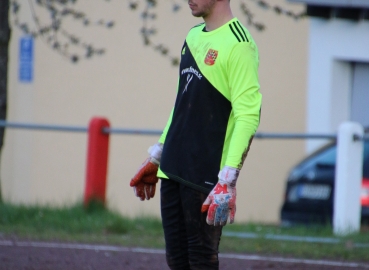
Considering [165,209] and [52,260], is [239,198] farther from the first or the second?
[165,209]

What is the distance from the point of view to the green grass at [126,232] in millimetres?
7328

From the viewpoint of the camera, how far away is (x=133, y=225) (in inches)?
336

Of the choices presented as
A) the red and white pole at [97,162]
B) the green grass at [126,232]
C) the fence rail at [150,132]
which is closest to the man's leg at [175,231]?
the green grass at [126,232]

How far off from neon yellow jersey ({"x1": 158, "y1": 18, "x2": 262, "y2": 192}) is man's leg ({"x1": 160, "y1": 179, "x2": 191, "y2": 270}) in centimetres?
11

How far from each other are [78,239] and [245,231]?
68.8 inches

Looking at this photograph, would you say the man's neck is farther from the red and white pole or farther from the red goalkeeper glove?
the red and white pole

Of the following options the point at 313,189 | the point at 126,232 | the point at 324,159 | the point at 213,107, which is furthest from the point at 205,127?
the point at 324,159

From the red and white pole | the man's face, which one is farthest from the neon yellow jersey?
the red and white pole

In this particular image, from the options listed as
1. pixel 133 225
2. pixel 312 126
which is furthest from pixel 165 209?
pixel 312 126

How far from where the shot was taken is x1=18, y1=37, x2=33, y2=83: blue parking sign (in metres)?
13.8

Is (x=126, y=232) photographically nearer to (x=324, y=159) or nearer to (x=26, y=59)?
(x=324, y=159)

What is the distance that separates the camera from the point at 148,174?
4.72 metres

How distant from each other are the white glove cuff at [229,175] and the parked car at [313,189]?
5108 mm

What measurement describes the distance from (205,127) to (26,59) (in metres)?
10.0
